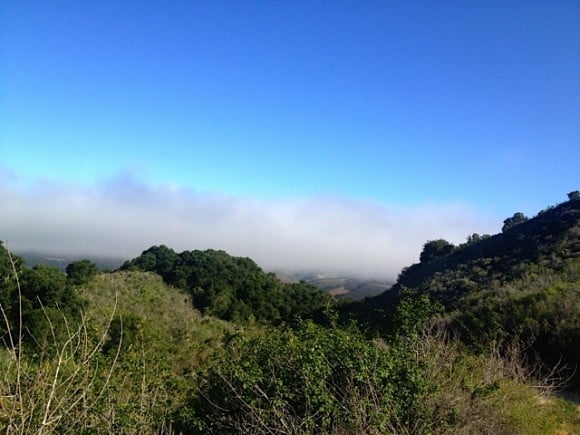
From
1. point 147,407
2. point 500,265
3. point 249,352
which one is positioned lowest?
point 147,407

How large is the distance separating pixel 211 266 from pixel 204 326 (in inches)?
712

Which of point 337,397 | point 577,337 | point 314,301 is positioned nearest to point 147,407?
point 337,397

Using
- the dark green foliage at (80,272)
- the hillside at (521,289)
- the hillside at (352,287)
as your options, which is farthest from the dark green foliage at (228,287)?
the hillside at (352,287)

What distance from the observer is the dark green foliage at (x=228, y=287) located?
40.1 meters

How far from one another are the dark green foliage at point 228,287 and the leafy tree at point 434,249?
11.8m

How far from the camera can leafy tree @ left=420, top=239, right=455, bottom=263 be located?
156ft

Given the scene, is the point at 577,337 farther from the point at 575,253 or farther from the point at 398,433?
the point at 575,253

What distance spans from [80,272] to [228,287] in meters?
13.6

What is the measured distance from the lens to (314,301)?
4469 centimetres

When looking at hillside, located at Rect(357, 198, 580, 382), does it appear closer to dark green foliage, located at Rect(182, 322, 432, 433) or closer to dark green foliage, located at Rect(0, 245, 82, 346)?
dark green foliage, located at Rect(182, 322, 432, 433)

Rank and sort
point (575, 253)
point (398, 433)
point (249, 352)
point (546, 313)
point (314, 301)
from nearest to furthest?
point (398, 433) → point (249, 352) → point (546, 313) → point (575, 253) → point (314, 301)

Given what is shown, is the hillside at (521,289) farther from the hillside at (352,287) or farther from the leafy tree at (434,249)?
the hillside at (352,287)

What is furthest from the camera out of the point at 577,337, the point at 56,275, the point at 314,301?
the point at 314,301

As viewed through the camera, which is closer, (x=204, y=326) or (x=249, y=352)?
(x=249, y=352)
